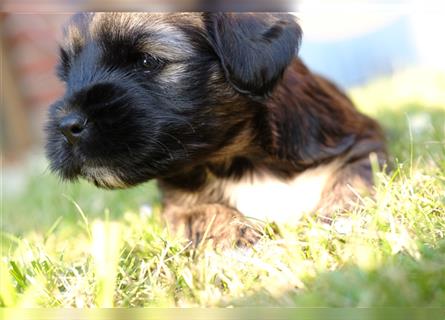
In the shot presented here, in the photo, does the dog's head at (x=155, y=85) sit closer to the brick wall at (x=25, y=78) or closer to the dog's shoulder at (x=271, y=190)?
the dog's shoulder at (x=271, y=190)

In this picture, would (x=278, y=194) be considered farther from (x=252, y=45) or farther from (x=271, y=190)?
(x=252, y=45)

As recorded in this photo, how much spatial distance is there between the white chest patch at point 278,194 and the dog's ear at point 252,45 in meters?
0.45

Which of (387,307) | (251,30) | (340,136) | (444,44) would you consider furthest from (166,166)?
(444,44)

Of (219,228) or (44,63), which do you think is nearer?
(219,228)

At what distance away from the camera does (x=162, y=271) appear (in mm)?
1800

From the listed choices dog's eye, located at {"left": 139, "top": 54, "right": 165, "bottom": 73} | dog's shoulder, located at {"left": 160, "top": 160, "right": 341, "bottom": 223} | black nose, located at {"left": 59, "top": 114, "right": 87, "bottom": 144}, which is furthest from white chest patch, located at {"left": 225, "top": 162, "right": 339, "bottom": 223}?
black nose, located at {"left": 59, "top": 114, "right": 87, "bottom": 144}

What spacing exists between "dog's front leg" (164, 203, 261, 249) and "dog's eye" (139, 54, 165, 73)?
58 centimetres

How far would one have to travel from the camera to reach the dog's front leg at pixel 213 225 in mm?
2080

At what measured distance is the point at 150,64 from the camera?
2.06 metres

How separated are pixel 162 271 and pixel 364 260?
0.64 meters

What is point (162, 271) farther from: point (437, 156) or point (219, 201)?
point (437, 156)

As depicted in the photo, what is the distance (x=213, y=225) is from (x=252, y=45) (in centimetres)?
69

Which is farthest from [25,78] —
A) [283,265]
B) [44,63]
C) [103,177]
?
[283,265]

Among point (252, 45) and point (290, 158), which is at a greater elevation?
point (252, 45)
